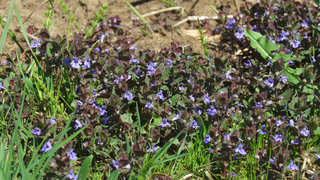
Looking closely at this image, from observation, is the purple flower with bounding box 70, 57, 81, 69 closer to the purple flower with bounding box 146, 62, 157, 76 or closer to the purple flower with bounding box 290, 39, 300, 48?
the purple flower with bounding box 146, 62, 157, 76

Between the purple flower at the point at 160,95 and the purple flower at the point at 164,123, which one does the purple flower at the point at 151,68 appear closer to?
the purple flower at the point at 160,95

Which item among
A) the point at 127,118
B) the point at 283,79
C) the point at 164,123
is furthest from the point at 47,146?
the point at 283,79

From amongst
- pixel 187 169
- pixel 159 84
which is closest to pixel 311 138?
pixel 187 169

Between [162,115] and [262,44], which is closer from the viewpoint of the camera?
[162,115]

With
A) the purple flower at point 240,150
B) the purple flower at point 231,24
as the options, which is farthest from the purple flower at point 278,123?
the purple flower at point 231,24

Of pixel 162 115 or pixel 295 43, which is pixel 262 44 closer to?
pixel 295 43

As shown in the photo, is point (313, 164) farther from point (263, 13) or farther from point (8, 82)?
point (8, 82)

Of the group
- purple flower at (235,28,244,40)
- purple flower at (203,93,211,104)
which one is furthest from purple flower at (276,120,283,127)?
purple flower at (235,28,244,40)

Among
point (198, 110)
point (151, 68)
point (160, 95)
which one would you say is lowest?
point (198, 110)
